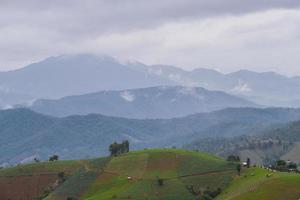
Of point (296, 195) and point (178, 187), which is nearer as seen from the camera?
point (296, 195)

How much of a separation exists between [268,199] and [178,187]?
44.5 meters

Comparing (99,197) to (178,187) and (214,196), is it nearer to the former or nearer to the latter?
(178,187)

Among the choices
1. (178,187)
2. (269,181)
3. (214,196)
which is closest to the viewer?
(269,181)

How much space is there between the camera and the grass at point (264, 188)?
150 meters

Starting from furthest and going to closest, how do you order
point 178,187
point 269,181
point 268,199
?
→ point 178,187 < point 269,181 < point 268,199

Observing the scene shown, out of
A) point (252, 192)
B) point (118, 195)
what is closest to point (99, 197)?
point (118, 195)

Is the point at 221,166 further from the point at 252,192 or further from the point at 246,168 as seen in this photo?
the point at 252,192

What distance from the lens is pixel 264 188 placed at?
6161 inches

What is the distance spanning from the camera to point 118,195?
18700 centimetres

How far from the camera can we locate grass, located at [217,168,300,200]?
150 m

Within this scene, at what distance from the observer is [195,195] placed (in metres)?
180

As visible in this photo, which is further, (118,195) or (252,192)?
(118,195)

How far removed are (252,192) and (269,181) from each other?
8353mm

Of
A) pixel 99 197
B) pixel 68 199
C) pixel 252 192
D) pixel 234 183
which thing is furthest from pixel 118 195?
pixel 252 192
